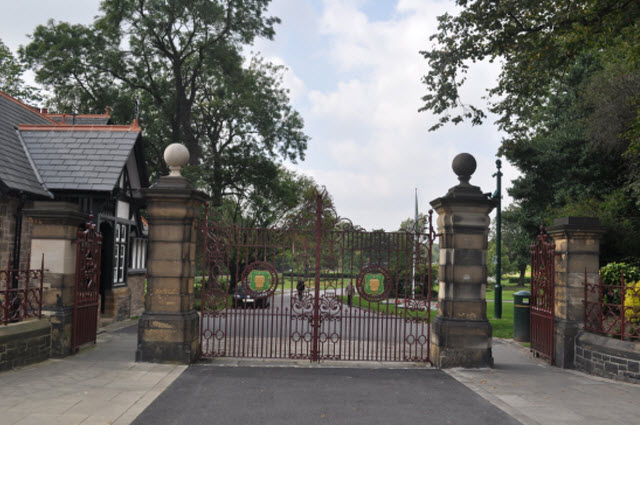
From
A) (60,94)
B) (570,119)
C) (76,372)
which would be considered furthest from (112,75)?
(570,119)

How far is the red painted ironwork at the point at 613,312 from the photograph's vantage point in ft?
23.1

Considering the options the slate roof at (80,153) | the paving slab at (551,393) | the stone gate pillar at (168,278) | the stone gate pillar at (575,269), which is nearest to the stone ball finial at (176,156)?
the stone gate pillar at (168,278)

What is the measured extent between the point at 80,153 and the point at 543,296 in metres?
13.2

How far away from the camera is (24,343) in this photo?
732cm

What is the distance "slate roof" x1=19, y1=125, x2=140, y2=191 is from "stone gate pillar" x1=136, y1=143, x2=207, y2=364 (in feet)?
16.6

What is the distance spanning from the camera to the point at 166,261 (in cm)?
779

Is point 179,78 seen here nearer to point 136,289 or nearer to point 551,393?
point 136,289

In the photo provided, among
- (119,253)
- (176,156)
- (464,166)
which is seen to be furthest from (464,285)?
(119,253)

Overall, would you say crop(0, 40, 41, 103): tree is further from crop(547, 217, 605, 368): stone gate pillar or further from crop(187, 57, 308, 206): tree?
crop(547, 217, 605, 368): stone gate pillar

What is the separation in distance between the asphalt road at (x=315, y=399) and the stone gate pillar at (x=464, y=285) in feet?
2.20

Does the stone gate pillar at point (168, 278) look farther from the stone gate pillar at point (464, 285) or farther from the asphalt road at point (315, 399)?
the stone gate pillar at point (464, 285)

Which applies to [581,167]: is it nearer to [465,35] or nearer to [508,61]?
[508,61]

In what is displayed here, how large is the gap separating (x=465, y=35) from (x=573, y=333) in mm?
8186

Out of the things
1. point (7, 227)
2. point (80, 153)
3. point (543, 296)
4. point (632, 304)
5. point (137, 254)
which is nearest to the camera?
point (632, 304)
